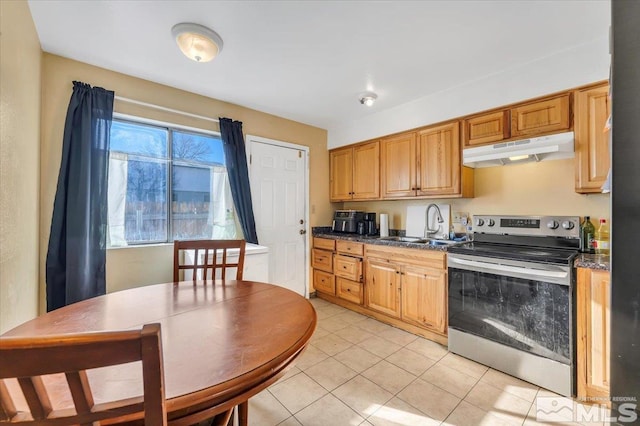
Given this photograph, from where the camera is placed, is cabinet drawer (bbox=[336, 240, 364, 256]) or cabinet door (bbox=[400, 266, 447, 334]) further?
cabinet drawer (bbox=[336, 240, 364, 256])

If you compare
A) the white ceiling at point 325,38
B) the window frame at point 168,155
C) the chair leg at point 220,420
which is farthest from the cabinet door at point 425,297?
the window frame at point 168,155

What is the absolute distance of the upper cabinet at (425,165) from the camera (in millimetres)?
2762

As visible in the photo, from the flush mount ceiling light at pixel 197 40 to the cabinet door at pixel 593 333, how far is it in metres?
2.96

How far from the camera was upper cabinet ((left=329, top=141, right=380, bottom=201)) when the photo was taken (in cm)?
357

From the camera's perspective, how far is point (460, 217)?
299cm

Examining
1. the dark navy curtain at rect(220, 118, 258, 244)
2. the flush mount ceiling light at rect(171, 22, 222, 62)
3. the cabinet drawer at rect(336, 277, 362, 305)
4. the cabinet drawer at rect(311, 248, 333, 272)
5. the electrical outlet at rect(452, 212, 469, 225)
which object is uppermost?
the flush mount ceiling light at rect(171, 22, 222, 62)

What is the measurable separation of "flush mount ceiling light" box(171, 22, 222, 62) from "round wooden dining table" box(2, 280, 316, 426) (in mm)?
1615

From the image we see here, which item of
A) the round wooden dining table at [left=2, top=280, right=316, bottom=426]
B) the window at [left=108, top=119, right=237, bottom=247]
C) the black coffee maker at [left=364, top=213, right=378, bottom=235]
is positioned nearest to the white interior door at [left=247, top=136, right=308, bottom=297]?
the window at [left=108, top=119, right=237, bottom=247]

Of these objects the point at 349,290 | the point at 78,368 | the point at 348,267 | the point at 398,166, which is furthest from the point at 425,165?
the point at 78,368

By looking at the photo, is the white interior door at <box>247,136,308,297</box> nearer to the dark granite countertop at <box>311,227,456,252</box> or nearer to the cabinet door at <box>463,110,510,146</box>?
the dark granite countertop at <box>311,227,456,252</box>

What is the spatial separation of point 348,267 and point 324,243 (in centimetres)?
53

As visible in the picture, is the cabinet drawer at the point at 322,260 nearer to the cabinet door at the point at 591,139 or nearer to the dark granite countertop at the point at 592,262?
the dark granite countertop at the point at 592,262

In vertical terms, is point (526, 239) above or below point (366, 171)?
below

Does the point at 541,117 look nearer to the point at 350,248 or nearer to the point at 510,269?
the point at 510,269
